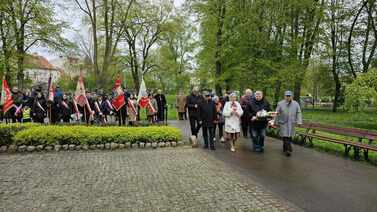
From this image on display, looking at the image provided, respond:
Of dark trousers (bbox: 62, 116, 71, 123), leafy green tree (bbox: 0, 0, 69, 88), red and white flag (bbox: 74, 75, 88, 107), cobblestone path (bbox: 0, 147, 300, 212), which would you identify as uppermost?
leafy green tree (bbox: 0, 0, 69, 88)

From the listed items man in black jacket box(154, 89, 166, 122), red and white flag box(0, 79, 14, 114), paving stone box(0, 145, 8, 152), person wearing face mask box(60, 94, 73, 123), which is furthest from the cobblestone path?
man in black jacket box(154, 89, 166, 122)

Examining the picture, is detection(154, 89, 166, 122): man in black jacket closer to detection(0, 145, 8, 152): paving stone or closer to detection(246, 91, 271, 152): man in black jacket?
detection(246, 91, 271, 152): man in black jacket

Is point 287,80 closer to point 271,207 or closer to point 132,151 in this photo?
point 132,151

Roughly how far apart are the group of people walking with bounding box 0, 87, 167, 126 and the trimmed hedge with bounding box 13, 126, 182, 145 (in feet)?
9.66

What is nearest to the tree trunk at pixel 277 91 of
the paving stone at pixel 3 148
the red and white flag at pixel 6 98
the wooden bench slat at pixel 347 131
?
the wooden bench slat at pixel 347 131

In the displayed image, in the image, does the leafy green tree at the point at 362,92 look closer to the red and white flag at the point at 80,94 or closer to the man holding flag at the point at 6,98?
the red and white flag at the point at 80,94

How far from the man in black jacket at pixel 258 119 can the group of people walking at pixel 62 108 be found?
5.88m

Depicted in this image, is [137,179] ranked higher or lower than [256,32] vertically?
lower

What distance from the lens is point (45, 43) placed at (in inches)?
853

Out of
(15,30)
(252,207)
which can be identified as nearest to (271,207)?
(252,207)

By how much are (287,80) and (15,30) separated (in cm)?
1921

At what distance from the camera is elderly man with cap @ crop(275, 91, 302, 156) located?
789cm

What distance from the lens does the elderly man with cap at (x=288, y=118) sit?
789cm

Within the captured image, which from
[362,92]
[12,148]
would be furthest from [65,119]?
[362,92]
